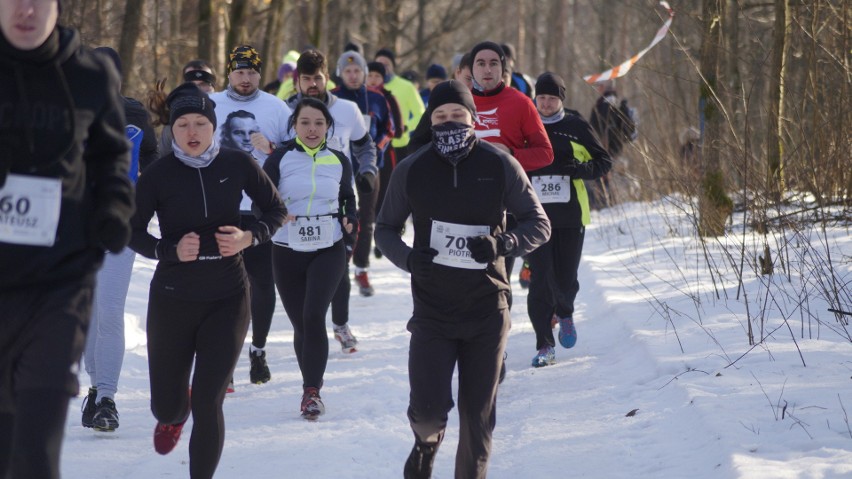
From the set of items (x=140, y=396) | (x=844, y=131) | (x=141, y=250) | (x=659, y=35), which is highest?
(x=659, y=35)

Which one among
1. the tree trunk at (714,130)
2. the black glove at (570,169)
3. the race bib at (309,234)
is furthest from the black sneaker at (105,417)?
the tree trunk at (714,130)

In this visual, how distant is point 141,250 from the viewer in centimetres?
538

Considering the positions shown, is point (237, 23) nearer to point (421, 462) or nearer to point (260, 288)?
point (260, 288)

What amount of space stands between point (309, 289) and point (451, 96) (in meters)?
2.29

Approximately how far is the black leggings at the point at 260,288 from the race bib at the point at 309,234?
576mm

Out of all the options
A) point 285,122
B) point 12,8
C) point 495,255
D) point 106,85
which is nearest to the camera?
point 12,8

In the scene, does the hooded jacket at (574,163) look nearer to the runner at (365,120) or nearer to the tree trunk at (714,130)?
the runner at (365,120)

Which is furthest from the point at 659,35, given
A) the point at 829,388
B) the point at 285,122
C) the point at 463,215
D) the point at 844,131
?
the point at 463,215

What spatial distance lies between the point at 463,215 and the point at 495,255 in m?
0.26

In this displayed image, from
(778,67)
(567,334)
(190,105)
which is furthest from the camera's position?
(778,67)

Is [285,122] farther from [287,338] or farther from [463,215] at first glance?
[463,215]

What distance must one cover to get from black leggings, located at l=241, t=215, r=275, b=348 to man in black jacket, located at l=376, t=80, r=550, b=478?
2.73 metres

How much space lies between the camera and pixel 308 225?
7262 mm

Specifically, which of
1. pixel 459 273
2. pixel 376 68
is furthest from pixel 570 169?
pixel 376 68
